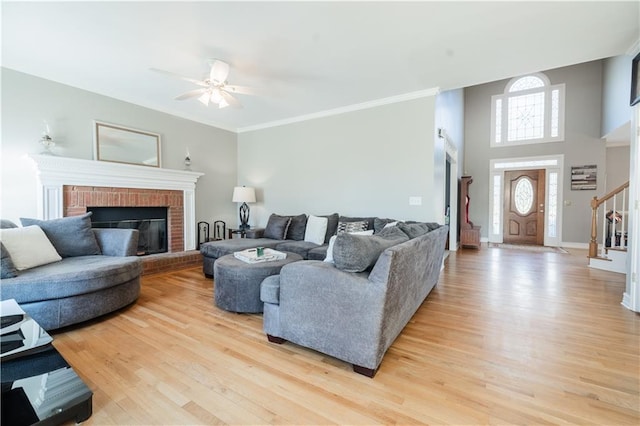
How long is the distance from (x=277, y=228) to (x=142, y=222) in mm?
2187

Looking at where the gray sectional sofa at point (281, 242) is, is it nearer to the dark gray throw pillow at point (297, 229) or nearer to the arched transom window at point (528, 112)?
the dark gray throw pillow at point (297, 229)

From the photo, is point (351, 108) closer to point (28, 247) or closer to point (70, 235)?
point (70, 235)

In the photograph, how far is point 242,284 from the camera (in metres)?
2.55

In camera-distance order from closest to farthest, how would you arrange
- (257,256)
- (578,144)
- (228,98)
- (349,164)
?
1. (257,256)
2. (228,98)
3. (349,164)
4. (578,144)

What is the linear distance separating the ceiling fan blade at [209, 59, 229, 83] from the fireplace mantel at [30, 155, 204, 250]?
213 cm

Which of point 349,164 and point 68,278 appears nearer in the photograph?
point 68,278

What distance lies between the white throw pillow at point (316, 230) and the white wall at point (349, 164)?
54 centimetres

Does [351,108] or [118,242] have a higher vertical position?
[351,108]

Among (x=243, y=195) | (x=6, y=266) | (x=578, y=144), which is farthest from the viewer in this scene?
(x=578, y=144)

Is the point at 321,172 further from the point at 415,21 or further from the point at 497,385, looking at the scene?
the point at 497,385

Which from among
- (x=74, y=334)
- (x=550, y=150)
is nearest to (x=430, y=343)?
(x=74, y=334)

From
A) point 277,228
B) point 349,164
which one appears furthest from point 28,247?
point 349,164

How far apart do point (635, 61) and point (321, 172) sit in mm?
3812

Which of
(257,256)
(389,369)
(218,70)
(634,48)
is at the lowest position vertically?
(389,369)
